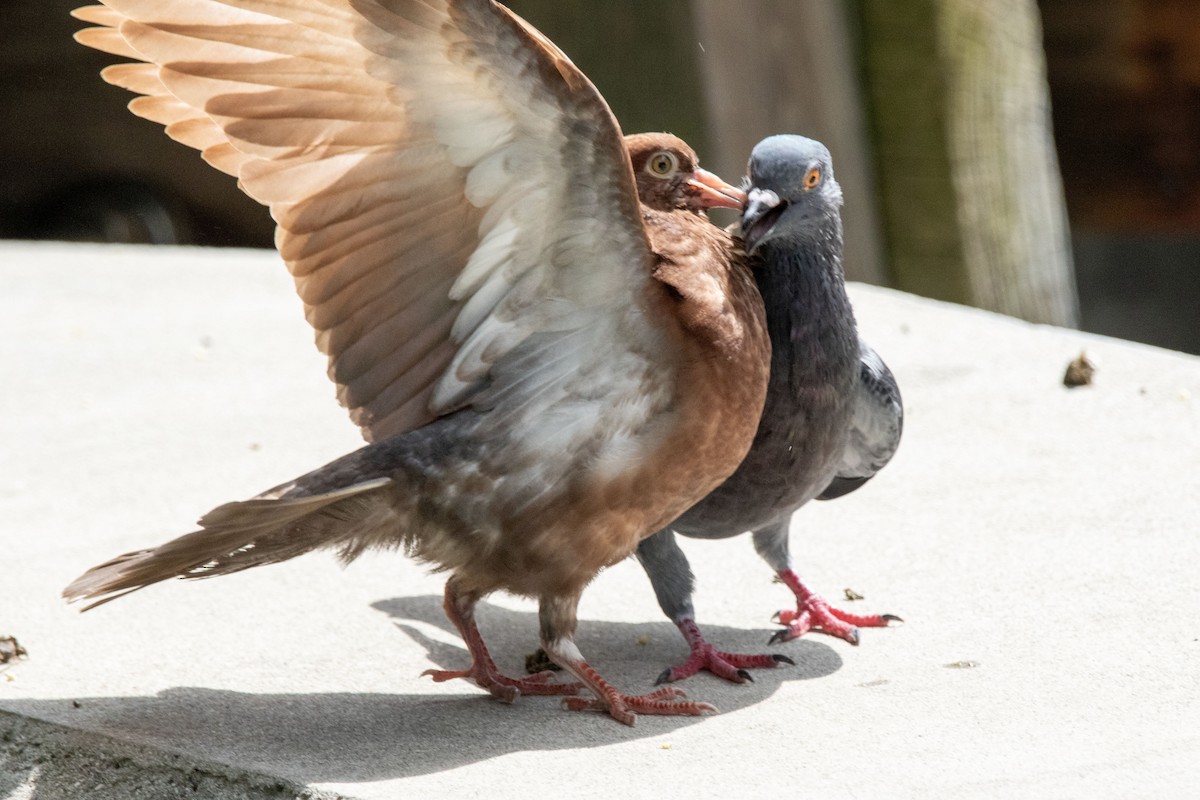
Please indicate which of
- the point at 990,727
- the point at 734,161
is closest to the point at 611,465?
the point at 990,727

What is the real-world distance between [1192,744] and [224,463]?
3.35 m

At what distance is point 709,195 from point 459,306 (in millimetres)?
679

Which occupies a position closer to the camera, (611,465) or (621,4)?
(611,465)

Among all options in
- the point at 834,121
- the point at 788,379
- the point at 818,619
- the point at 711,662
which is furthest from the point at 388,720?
the point at 834,121

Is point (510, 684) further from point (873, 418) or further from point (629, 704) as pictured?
point (873, 418)

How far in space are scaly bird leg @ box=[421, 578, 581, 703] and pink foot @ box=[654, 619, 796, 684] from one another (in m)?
0.23

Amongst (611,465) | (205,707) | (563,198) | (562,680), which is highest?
(563,198)

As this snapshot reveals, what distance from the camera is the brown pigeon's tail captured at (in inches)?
119

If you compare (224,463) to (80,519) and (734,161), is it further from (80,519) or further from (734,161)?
(734,161)

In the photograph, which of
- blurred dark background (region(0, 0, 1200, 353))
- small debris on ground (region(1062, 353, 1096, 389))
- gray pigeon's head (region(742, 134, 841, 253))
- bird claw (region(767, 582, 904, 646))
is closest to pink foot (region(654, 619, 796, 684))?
bird claw (region(767, 582, 904, 646))

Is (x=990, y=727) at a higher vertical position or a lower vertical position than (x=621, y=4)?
lower

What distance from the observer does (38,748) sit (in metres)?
3.11

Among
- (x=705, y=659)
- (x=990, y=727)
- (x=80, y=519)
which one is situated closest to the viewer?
(x=990, y=727)

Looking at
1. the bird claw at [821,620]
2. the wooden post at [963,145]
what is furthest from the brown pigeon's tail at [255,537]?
the wooden post at [963,145]
